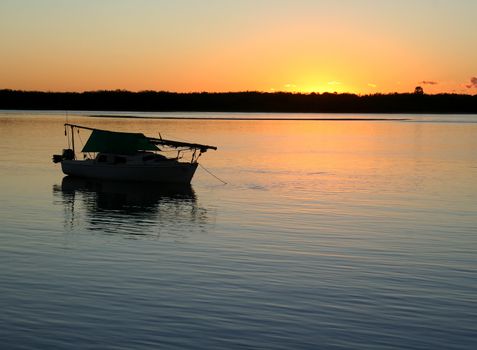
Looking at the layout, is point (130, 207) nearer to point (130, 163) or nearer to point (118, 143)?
point (130, 163)

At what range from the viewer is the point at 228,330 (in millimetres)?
15656

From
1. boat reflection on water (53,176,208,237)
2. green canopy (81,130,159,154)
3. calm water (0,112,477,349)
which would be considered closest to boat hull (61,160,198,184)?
boat reflection on water (53,176,208,237)

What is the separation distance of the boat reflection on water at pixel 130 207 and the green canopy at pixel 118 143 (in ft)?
7.34

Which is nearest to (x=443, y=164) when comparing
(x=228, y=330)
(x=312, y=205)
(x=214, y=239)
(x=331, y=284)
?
(x=312, y=205)

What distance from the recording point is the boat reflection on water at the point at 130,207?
30812 mm

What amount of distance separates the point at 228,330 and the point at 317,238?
12372mm

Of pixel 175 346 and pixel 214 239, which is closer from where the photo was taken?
pixel 175 346

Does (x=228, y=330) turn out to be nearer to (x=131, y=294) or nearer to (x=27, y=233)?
(x=131, y=294)

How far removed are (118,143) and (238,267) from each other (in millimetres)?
30571

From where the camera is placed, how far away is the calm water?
15.5 meters

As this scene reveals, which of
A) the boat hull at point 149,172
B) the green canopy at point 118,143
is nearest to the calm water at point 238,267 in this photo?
the boat hull at point 149,172

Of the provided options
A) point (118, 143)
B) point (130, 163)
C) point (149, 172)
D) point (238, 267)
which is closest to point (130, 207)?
point (149, 172)

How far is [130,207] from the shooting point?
127 feet

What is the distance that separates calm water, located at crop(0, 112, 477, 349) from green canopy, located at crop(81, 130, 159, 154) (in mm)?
4004
